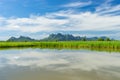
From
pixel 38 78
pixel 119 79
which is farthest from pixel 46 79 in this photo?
pixel 119 79

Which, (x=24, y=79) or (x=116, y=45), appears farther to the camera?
(x=116, y=45)

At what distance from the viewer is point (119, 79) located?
6.79m

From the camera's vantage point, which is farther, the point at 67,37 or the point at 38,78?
the point at 67,37

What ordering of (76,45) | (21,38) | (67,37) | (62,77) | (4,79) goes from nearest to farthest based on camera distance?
(4,79) < (62,77) < (76,45) < (21,38) < (67,37)

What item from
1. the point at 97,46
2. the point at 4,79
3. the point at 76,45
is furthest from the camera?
the point at 76,45

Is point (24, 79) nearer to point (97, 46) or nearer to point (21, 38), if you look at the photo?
point (97, 46)

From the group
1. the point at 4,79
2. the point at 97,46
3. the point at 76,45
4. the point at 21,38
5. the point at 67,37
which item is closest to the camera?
the point at 4,79

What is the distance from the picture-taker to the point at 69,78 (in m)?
7.10

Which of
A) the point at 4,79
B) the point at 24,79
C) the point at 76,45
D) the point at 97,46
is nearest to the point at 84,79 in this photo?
the point at 24,79

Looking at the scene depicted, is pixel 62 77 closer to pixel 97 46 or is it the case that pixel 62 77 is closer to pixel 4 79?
pixel 4 79

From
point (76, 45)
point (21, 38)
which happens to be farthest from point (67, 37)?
point (76, 45)

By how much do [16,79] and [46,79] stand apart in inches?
38.1

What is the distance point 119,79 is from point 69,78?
1.61 metres

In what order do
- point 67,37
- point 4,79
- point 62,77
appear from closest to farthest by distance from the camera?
point 4,79, point 62,77, point 67,37
